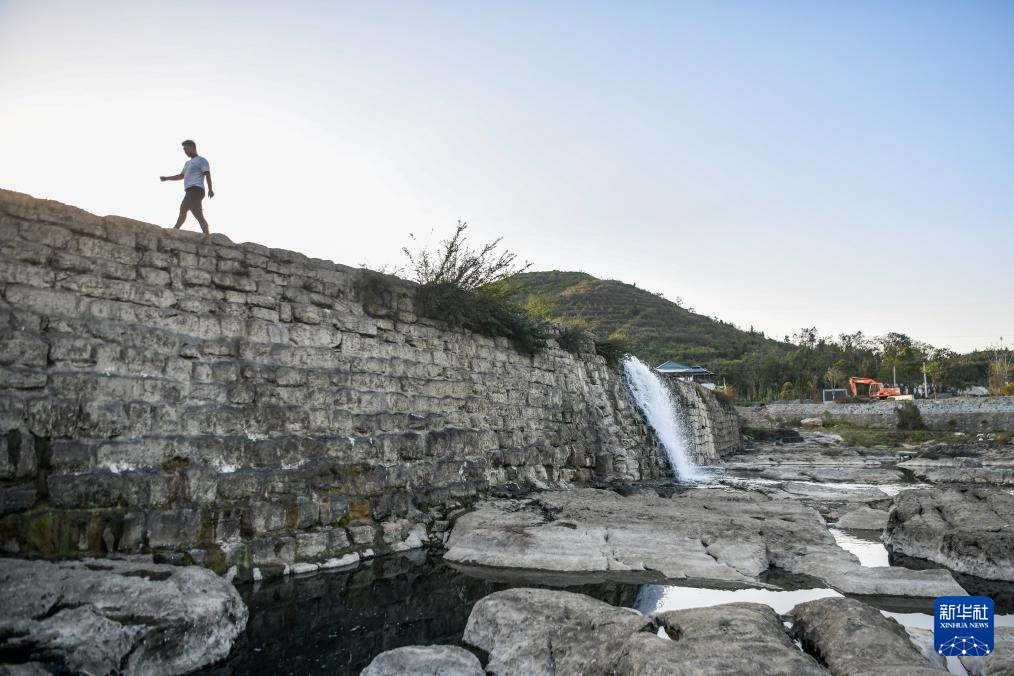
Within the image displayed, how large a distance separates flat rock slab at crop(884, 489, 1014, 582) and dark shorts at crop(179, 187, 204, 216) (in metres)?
7.22

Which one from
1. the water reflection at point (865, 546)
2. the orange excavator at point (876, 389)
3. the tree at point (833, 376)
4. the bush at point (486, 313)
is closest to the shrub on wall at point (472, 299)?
the bush at point (486, 313)

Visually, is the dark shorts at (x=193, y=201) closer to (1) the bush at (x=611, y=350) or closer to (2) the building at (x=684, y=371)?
(1) the bush at (x=611, y=350)

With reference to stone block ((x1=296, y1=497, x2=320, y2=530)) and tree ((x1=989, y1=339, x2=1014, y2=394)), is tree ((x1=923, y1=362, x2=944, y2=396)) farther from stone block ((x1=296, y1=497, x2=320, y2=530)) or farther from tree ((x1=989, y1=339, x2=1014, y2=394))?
stone block ((x1=296, y1=497, x2=320, y2=530))

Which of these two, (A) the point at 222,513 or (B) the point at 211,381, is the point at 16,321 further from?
(A) the point at 222,513

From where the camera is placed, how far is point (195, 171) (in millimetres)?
6129

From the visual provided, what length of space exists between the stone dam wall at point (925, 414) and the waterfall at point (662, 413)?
15.6 metres

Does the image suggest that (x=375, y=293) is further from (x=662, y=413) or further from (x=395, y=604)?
(x=662, y=413)

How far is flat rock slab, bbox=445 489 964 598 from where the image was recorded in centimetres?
463

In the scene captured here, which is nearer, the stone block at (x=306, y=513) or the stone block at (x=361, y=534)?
the stone block at (x=306, y=513)

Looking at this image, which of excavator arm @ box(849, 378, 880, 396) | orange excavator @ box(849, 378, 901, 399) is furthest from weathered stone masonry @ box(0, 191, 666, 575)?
excavator arm @ box(849, 378, 880, 396)

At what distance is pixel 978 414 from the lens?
29.2 metres

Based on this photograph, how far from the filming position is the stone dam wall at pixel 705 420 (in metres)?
16.6

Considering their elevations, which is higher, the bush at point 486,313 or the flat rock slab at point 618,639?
the bush at point 486,313

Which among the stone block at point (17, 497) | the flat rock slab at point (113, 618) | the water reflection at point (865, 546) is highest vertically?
the stone block at point (17, 497)
